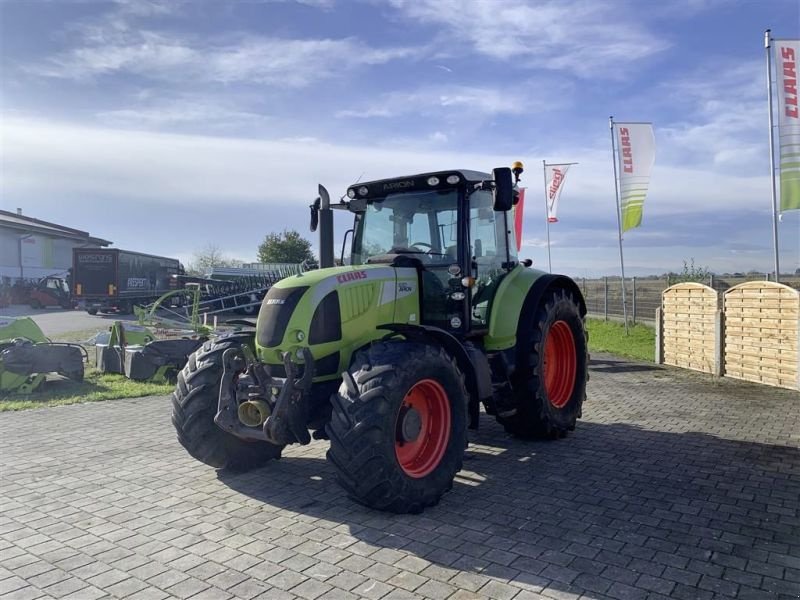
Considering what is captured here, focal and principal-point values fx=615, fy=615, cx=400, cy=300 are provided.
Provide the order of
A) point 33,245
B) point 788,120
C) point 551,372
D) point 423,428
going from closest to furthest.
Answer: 1. point 423,428
2. point 551,372
3. point 788,120
4. point 33,245

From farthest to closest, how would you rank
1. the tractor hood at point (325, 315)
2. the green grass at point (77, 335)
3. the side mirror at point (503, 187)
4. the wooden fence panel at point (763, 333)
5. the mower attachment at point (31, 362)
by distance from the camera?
the green grass at point (77, 335), the wooden fence panel at point (763, 333), the mower attachment at point (31, 362), the side mirror at point (503, 187), the tractor hood at point (325, 315)

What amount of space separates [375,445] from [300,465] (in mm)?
1874

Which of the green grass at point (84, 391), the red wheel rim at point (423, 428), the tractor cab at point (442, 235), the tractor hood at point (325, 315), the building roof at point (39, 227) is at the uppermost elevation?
the building roof at point (39, 227)

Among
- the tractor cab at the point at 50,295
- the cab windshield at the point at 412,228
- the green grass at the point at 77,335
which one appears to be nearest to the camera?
the cab windshield at the point at 412,228

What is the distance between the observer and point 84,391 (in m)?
9.30

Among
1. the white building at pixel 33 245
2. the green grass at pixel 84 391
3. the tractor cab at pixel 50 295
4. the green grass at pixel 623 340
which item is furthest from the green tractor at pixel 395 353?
the white building at pixel 33 245

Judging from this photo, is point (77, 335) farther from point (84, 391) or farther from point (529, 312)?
point (529, 312)

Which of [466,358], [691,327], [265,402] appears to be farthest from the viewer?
[691,327]

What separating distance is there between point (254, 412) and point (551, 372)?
3.82m

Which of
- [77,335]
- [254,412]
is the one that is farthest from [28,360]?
[77,335]

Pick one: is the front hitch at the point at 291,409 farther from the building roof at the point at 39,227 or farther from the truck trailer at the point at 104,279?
the building roof at the point at 39,227

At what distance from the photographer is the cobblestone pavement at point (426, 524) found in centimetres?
342

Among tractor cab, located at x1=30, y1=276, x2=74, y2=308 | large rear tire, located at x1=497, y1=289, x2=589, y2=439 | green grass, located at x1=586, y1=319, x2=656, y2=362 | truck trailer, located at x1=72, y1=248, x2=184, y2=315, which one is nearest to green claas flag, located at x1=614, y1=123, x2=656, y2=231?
green grass, located at x1=586, y1=319, x2=656, y2=362

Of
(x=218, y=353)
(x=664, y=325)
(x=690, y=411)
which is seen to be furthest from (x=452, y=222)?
(x=664, y=325)
